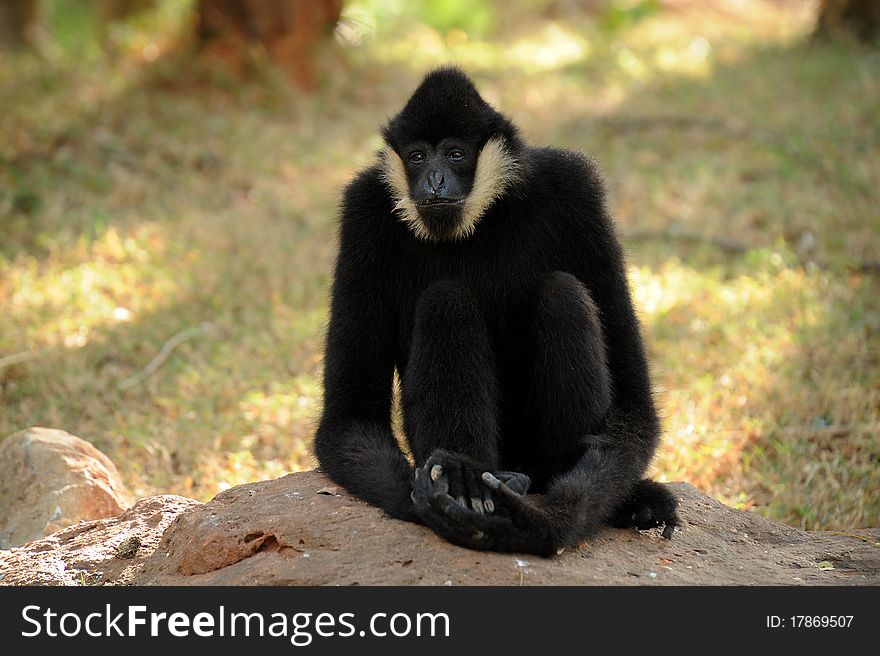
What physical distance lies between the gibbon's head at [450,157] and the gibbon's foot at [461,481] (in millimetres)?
1077

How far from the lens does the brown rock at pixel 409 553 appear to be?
371cm

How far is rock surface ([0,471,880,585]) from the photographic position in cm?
373

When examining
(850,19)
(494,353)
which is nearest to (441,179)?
(494,353)

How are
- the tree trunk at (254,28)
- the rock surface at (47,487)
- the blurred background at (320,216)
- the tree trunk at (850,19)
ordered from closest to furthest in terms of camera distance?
the rock surface at (47,487) → the blurred background at (320,216) → the tree trunk at (254,28) → the tree trunk at (850,19)

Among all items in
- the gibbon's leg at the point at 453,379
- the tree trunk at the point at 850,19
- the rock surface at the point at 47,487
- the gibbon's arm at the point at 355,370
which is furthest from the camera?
the tree trunk at the point at 850,19

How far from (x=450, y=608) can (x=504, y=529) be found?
1.24 feet

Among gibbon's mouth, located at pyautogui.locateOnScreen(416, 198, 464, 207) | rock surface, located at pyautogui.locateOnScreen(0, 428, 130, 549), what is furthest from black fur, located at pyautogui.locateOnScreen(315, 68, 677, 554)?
rock surface, located at pyautogui.locateOnScreen(0, 428, 130, 549)

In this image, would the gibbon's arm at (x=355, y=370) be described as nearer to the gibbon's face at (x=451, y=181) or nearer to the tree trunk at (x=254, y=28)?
the gibbon's face at (x=451, y=181)

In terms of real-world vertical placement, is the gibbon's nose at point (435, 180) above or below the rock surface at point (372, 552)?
above

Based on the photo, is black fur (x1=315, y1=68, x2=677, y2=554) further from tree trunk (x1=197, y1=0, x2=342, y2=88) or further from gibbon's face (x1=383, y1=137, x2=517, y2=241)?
tree trunk (x1=197, y1=0, x2=342, y2=88)

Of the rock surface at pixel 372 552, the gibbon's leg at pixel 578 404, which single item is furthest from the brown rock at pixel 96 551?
the gibbon's leg at pixel 578 404

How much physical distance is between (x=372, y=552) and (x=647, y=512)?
4.04 feet

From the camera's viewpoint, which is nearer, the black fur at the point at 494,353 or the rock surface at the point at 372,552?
the rock surface at the point at 372,552

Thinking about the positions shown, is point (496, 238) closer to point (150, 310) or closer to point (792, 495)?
point (792, 495)
